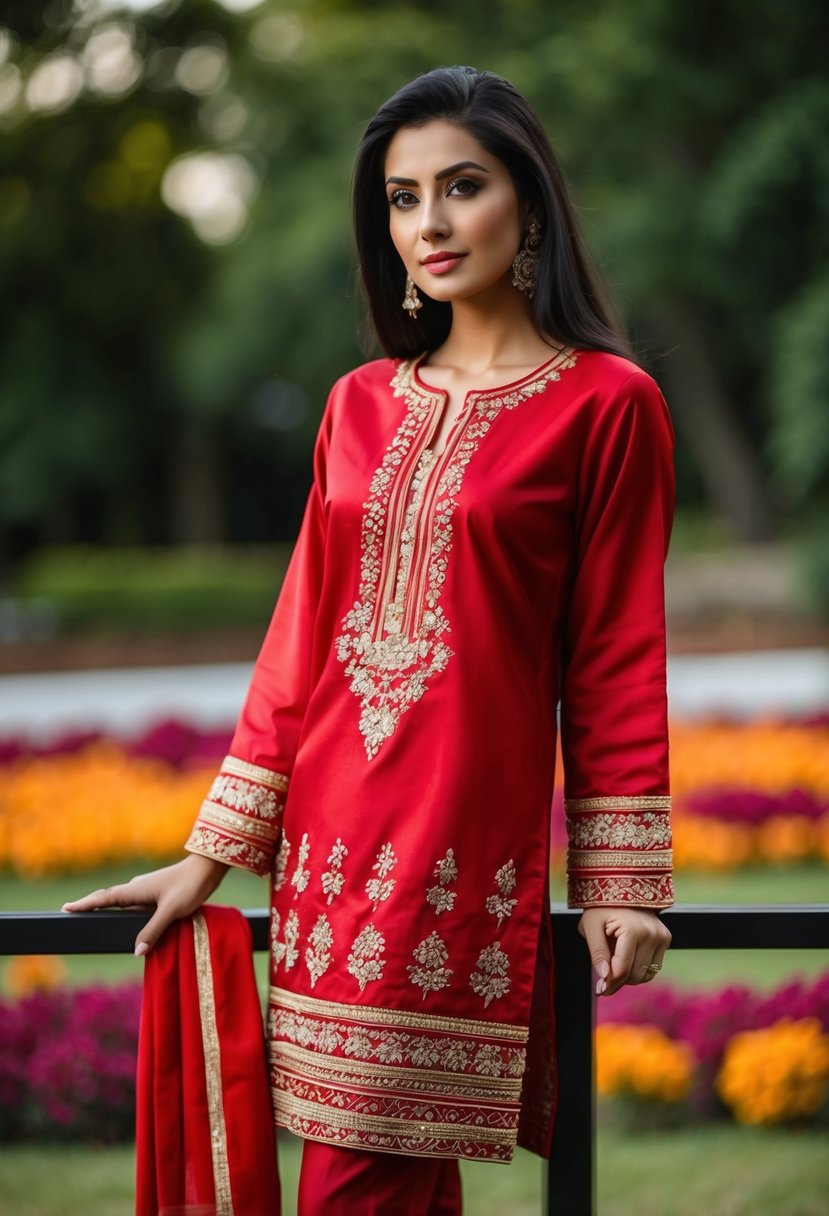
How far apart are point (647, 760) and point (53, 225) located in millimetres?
16877

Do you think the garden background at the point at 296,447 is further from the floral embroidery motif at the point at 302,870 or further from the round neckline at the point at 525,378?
the floral embroidery motif at the point at 302,870

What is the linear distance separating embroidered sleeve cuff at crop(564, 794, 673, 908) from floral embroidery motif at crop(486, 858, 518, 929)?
3.2 inches

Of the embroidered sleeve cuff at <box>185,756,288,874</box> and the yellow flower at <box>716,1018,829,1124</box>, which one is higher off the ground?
the embroidered sleeve cuff at <box>185,756,288,874</box>

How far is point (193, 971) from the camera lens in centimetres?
149

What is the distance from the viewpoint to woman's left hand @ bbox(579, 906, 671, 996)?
4.53 feet

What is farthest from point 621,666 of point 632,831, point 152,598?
point 152,598

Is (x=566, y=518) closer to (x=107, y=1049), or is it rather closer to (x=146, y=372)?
(x=107, y=1049)

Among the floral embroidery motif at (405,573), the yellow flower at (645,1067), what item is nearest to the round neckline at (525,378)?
the floral embroidery motif at (405,573)

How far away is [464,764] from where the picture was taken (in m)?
1.41

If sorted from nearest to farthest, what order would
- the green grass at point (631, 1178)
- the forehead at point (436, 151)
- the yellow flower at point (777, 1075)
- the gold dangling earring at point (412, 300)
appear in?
the forehead at point (436, 151)
the gold dangling earring at point (412, 300)
the green grass at point (631, 1178)
the yellow flower at point (777, 1075)

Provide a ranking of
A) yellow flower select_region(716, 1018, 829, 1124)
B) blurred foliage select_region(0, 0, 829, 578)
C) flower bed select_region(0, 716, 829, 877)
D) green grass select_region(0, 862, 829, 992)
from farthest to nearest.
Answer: blurred foliage select_region(0, 0, 829, 578), flower bed select_region(0, 716, 829, 877), green grass select_region(0, 862, 829, 992), yellow flower select_region(716, 1018, 829, 1124)

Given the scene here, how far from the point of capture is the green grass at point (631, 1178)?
256cm

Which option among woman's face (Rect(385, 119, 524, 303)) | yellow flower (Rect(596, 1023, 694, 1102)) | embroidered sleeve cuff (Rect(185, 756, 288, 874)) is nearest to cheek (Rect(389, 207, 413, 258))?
woman's face (Rect(385, 119, 524, 303))

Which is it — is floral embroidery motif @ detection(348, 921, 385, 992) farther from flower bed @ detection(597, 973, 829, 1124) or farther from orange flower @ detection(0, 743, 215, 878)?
orange flower @ detection(0, 743, 215, 878)
